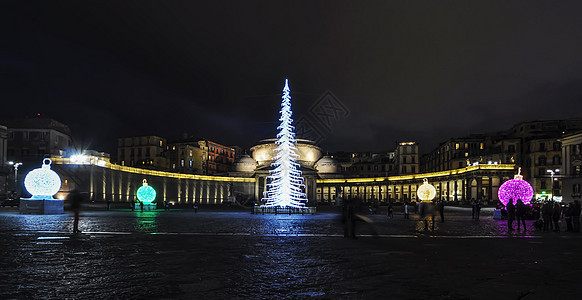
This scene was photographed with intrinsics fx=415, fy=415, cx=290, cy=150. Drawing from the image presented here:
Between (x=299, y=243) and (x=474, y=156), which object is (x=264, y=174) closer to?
(x=474, y=156)

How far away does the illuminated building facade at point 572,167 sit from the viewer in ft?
197

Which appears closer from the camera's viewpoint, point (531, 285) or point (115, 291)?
point (115, 291)

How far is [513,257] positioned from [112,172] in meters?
65.7

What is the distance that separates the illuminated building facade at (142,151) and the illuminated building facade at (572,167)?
88308mm

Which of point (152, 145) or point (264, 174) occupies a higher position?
point (152, 145)

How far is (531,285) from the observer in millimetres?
7668

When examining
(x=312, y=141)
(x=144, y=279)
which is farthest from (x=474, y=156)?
(x=144, y=279)

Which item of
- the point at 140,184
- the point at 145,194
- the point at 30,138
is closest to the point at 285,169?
the point at 145,194

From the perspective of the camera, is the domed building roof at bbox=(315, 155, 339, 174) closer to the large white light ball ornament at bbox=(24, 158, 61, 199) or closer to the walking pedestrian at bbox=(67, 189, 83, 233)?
the large white light ball ornament at bbox=(24, 158, 61, 199)

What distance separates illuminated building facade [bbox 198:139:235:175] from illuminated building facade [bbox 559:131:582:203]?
8894 cm

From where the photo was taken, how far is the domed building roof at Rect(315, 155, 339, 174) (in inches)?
4811

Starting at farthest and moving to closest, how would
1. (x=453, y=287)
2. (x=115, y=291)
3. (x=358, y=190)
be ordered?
(x=358, y=190), (x=453, y=287), (x=115, y=291)

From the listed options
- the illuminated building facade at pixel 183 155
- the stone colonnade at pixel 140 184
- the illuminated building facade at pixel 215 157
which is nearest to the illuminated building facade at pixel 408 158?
the stone colonnade at pixel 140 184

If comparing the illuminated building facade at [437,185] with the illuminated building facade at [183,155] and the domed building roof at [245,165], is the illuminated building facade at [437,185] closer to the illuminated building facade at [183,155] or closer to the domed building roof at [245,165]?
the domed building roof at [245,165]
